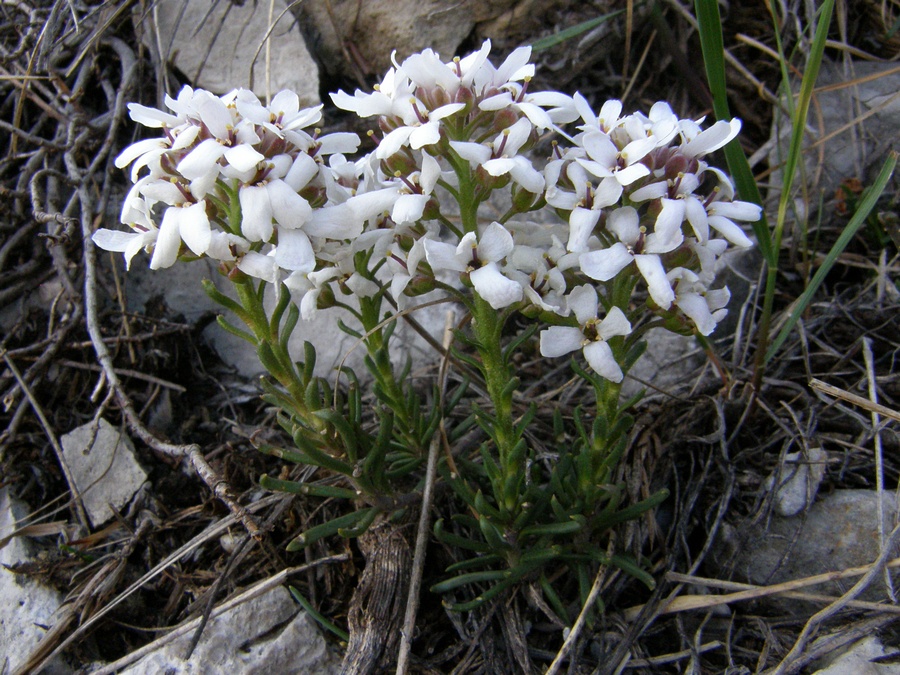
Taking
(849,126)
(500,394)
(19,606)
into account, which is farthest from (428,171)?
(849,126)

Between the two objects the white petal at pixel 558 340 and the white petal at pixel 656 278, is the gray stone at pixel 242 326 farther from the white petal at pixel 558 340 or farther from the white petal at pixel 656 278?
the white petal at pixel 656 278

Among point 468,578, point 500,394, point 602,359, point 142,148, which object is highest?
point 142,148

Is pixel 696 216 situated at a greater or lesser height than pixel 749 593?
greater

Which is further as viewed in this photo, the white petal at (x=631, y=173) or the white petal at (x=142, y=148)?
the white petal at (x=142, y=148)

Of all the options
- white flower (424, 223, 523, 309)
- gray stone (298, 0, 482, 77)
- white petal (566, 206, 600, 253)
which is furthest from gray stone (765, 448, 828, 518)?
gray stone (298, 0, 482, 77)

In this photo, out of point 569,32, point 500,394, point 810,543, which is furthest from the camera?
point 569,32

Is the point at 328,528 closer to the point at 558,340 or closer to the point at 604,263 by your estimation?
the point at 558,340

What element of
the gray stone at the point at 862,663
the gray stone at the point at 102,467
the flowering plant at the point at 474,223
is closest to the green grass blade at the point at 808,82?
the flowering plant at the point at 474,223
